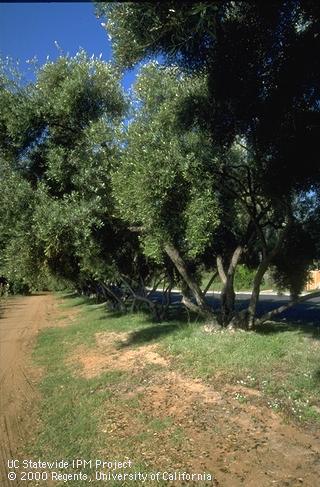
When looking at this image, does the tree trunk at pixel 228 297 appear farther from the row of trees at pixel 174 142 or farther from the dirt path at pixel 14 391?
the dirt path at pixel 14 391

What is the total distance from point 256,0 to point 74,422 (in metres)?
7.08

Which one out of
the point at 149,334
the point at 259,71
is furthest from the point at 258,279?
the point at 259,71

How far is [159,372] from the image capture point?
33.3ft

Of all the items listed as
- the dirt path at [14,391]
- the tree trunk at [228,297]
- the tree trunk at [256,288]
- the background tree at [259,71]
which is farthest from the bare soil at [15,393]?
the background tree at [259,71]

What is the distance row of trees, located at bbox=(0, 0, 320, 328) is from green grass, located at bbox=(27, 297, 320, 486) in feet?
5.07

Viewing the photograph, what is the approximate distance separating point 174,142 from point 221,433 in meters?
5.10

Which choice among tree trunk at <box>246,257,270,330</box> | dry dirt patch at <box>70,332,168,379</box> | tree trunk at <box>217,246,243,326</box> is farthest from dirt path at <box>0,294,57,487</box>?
tree trunk at <box>246,257,270,330</box>

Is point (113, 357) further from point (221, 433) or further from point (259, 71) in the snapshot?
point (259, 71)

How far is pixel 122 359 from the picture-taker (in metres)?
12.0

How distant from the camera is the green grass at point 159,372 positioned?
6551 mm

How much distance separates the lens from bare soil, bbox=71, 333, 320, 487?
17.6 feet

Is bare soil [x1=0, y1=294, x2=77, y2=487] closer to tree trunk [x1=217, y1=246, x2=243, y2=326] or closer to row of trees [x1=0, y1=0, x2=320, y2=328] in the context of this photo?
row of trees [x1=0, y1=0, x2=320, y2=328]

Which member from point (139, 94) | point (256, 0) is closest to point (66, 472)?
point (256, 0)

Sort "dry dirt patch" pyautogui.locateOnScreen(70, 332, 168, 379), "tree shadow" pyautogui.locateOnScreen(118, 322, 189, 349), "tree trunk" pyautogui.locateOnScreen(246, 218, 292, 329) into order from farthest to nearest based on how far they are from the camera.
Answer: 1. "tree shadow" pyautogui.locateOnScreen(118, 322, 189, 349)
2. "tree trunk" pyautogui.locateOnScreen(246, 218, 292, 329)
3. "dry dirt patch" pyautogui.locateOnScreen(70, 332, 168, 379)
